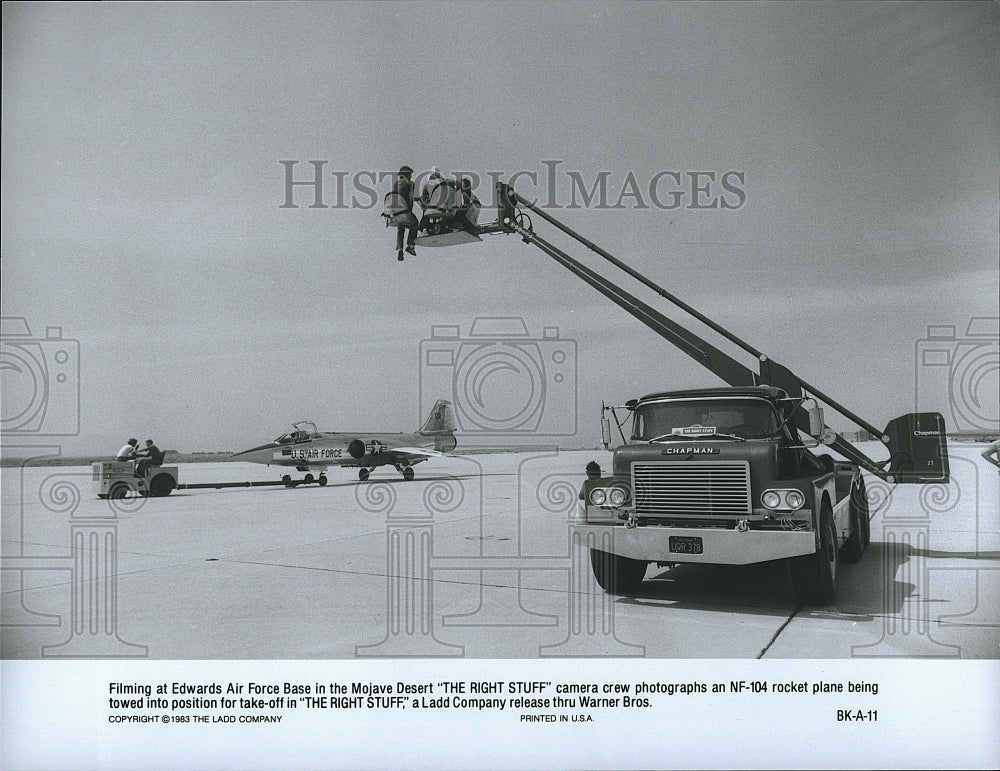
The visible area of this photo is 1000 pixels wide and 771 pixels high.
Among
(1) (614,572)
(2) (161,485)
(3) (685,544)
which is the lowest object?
(2) (161,485)

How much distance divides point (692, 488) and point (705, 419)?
0.89 metres

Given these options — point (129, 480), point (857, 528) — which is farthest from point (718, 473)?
point (129, 480)

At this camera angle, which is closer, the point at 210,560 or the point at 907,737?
the point at 907,737

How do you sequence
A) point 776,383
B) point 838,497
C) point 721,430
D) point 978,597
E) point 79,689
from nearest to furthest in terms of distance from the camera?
point 79,689, point 978,597, point 721,430, point 838,497, point 776,383

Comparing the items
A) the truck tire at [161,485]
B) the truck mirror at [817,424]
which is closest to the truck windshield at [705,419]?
the truck mirror at [817,424]

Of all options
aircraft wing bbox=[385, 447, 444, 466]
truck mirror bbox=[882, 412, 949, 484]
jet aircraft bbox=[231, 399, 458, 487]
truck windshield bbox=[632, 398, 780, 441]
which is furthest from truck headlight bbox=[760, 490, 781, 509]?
aircraft wing bbox=[385, 447, 444, 466]

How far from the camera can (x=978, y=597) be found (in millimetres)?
5188

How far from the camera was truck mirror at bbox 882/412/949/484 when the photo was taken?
6.71m

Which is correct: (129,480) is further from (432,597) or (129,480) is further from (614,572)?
(614,572)

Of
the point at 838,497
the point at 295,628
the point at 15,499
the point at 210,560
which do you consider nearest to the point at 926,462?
the point at 838,497

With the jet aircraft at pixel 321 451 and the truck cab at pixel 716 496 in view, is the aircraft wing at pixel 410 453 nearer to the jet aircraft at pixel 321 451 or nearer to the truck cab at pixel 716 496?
the jet aircraft at pixel 321 451

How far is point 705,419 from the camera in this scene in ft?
18.9

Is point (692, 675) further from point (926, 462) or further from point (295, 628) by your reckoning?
point (926, 462)

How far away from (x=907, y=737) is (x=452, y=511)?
8522 millimetres
